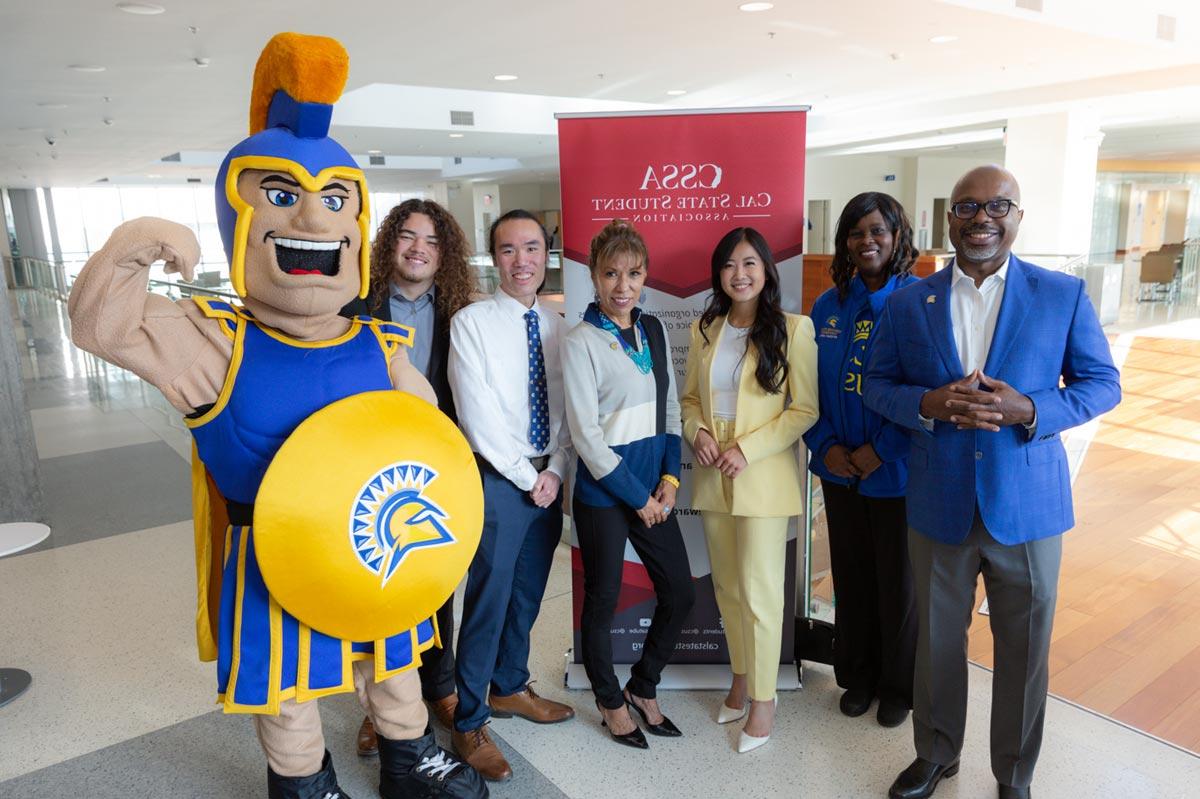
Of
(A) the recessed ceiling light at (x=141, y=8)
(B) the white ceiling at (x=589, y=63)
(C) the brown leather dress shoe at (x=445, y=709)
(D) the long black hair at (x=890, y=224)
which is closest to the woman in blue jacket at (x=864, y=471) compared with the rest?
(D) the long black hair at (x=890, y=224)

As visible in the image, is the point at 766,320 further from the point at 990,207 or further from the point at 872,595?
the point at 872,595

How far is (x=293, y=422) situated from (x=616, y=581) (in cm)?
107

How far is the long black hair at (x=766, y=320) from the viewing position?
243 cm

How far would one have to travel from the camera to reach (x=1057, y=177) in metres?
11.3

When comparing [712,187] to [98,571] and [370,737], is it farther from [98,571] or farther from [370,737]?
[98,571]

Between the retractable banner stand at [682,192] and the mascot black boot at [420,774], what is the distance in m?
1.16

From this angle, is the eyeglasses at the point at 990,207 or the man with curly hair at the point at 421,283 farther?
the man with curly hair at the point at 421,283

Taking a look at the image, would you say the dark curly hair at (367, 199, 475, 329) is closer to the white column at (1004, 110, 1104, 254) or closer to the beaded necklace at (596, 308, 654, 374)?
the beaded necklace at (596, 308, 654, 374)

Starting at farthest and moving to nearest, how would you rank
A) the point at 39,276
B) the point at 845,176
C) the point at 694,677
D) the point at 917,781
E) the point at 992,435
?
1. the point at 845,176
2. the point at 39,276
3. the point at 694,677
4. the point at 917,781
5. the point at 992,435

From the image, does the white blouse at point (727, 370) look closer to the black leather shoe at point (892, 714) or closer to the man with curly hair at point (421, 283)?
the man with curly hair at point (421, 283)

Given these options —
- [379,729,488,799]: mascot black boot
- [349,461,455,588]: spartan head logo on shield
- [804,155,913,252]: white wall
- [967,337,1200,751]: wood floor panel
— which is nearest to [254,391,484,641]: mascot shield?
[349,461,455,588]: spartan head logo on shield

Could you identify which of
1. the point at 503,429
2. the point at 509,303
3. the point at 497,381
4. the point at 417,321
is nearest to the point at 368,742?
the point at 503,429

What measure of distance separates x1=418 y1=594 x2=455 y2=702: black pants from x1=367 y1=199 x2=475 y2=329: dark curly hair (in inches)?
37.8

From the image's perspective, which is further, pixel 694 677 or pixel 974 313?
pixel 694 677
